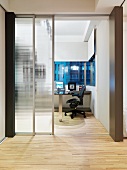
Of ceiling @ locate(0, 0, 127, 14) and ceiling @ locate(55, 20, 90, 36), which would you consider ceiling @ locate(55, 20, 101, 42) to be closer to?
ceiling @ locate(55, 20, 90, 36)

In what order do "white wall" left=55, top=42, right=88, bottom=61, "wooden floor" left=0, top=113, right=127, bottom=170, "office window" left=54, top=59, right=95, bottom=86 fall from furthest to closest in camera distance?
1. "office window" left=54, top=59, right=95, bottom=86
2. "white wall" left=55, top=42, right=88, bottom=61
3. "wooden floor" left=0, top=113, right=127, bottom=170

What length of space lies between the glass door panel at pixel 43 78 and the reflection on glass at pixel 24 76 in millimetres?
131

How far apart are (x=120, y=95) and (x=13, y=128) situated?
2.31 m

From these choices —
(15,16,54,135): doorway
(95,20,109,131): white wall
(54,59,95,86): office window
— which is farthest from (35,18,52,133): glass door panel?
(54,59,95,86): office window

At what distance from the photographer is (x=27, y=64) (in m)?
3.90

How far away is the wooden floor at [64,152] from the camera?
8.02 feet

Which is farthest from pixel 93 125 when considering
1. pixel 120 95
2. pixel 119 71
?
pixel 119 71

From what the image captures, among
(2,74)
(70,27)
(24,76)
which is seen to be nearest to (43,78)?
(24,76)

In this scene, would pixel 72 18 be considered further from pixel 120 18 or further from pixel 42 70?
pixel 42 70

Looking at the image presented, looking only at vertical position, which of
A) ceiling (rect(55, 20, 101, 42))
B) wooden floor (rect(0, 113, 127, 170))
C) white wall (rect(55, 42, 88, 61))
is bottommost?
wooden floor (rect(0, 113, 127, 170))

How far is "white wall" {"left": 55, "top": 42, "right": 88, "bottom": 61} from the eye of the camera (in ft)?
24.0

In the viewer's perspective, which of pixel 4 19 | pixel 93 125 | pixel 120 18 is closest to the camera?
pixel 120 18

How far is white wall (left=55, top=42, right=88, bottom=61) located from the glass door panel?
3383 millimetres

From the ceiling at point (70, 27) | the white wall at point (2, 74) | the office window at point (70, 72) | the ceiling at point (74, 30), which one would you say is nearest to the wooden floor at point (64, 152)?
the white wall at point (2, 74)
